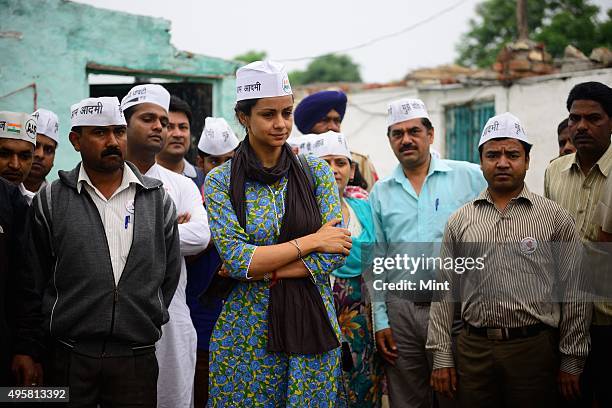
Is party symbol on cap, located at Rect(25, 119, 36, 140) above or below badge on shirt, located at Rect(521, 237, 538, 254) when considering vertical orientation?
above

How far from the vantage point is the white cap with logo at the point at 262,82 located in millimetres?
3412

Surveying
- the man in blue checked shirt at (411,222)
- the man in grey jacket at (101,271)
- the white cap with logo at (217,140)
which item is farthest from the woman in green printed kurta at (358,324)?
the man in grey jacket at (101,271)

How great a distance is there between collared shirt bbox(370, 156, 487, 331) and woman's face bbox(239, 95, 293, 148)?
1.54 metres

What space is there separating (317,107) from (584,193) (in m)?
2.48

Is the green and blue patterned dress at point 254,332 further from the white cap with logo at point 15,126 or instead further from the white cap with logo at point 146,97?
the white cap with logo at point 146,97

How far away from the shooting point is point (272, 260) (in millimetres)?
3248

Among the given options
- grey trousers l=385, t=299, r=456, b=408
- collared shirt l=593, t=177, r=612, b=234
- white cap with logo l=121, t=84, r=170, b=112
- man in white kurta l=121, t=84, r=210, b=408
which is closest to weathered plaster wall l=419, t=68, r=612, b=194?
collared shirt l=593, t=177, r=612, b=234

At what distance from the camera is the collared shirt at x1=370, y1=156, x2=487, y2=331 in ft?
15.1

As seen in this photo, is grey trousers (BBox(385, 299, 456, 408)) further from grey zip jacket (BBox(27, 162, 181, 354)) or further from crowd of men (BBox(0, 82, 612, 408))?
grey zip jacket (BBox(27, 162, 181, 354))

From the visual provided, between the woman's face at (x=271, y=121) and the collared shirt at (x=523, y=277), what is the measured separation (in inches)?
56.7

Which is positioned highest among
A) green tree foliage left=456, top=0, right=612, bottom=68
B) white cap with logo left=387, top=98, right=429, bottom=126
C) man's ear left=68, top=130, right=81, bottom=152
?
green tree foliage left=456, top=0, right=612, bottom=68

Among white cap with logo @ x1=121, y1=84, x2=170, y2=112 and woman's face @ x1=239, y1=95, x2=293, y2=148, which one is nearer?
woman's face @ x1=239, y1=95, x2=293, y2=148

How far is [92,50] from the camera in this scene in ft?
28.0

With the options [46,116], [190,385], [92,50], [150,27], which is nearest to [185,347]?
[190,385]
